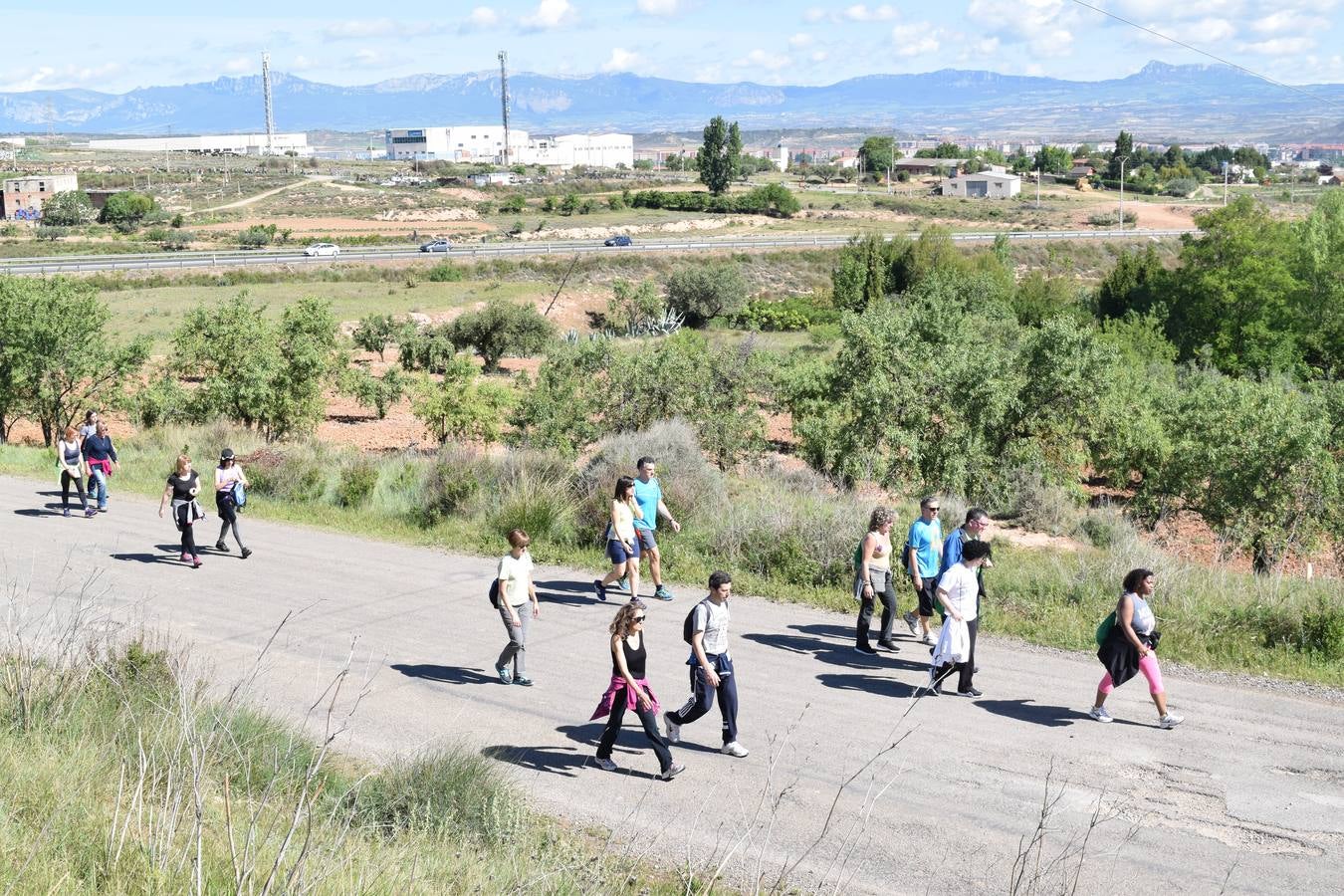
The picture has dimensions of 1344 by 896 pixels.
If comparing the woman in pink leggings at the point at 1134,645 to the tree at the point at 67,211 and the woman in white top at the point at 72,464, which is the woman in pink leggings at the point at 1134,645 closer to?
the woman in white top at the point at 72,464

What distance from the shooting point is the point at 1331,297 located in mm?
43719

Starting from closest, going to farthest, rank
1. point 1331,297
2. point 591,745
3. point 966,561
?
point 591,745 → point 966,561 → point 1331,297

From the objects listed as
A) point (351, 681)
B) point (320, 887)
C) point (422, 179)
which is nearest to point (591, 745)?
point (351, 681)

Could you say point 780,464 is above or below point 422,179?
below

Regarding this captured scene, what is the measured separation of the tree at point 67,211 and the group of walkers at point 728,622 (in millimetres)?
92733

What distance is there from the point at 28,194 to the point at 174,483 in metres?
107

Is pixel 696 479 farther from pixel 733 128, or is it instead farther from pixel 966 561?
pixel 733 128

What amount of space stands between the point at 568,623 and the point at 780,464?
1082 centimetres

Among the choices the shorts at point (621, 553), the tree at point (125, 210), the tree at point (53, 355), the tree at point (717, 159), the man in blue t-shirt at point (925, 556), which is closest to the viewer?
the man in blue t-shirt at point (925, 556)

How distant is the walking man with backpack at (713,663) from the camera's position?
8.96 meters

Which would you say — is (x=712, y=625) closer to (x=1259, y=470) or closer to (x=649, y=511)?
(x=649, y=511)

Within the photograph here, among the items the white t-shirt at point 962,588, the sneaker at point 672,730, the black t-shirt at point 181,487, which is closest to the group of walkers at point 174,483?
the black t-shirt at point 181,487

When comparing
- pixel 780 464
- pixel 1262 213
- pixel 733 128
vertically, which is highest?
pixel 733 128

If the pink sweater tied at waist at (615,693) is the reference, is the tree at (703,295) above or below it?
above
